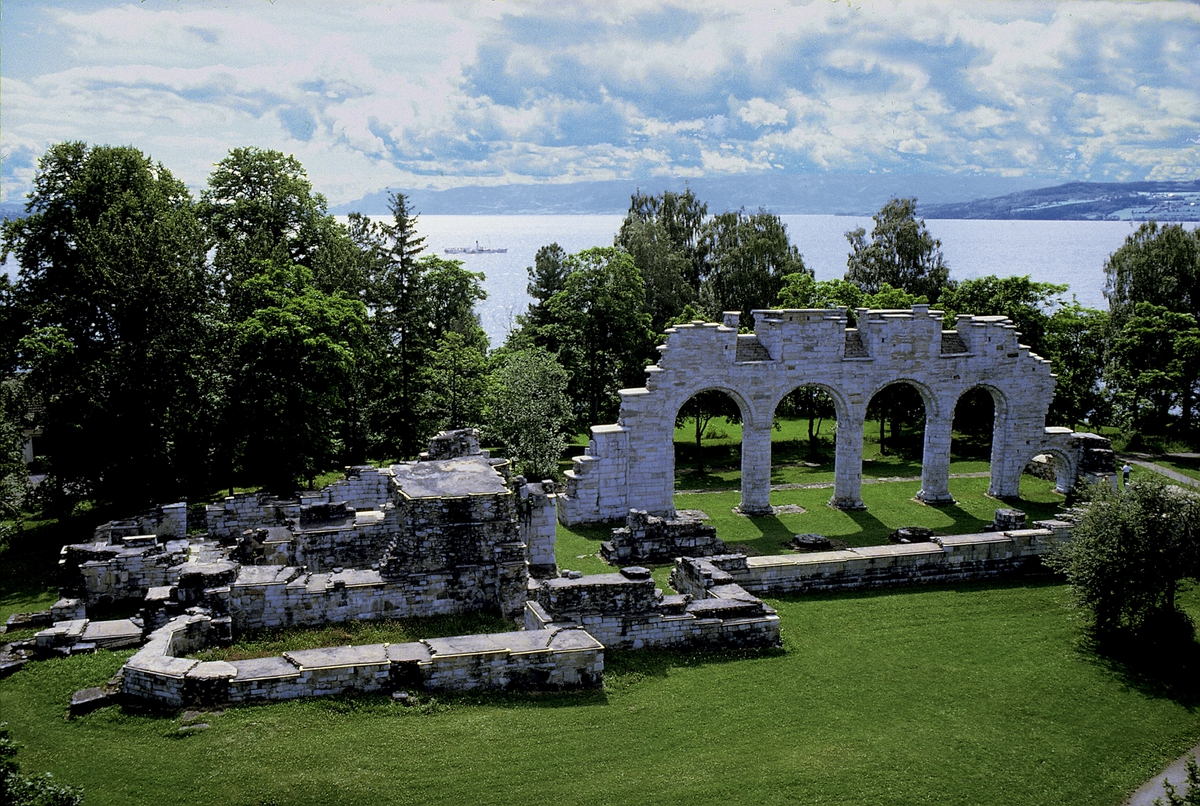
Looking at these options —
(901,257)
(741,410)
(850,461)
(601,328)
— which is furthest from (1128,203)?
(741,410)

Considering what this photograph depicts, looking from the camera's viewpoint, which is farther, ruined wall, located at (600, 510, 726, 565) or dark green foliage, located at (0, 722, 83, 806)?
ruined wall, located at (600, 510, 726, 565)

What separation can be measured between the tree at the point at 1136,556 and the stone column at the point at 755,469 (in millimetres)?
10822

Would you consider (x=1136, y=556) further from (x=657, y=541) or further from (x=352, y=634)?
(x=352, y=634)

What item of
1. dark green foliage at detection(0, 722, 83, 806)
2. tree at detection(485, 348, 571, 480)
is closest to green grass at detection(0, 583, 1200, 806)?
dark green foliage at detection(0, 722, 83, 806)

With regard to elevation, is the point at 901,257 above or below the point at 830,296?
above

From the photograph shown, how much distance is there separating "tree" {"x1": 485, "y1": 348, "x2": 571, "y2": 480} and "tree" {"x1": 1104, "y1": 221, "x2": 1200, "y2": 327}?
35235 mm

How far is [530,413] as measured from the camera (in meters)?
33.5

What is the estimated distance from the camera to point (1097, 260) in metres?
178

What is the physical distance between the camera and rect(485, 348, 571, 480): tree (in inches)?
1299

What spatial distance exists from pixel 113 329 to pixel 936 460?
29009mm

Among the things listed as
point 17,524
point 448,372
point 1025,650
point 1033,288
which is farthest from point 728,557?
point 1033,288

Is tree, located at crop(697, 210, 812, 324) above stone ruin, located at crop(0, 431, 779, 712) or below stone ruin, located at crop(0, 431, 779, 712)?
above

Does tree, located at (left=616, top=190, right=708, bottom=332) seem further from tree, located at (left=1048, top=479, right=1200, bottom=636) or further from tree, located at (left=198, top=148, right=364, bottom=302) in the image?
tree, located at (left=1048, top=479, right=1200, bottom=636)

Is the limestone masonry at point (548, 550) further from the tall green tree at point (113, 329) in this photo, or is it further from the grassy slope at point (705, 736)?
the tall green tree at point (113, 329)
